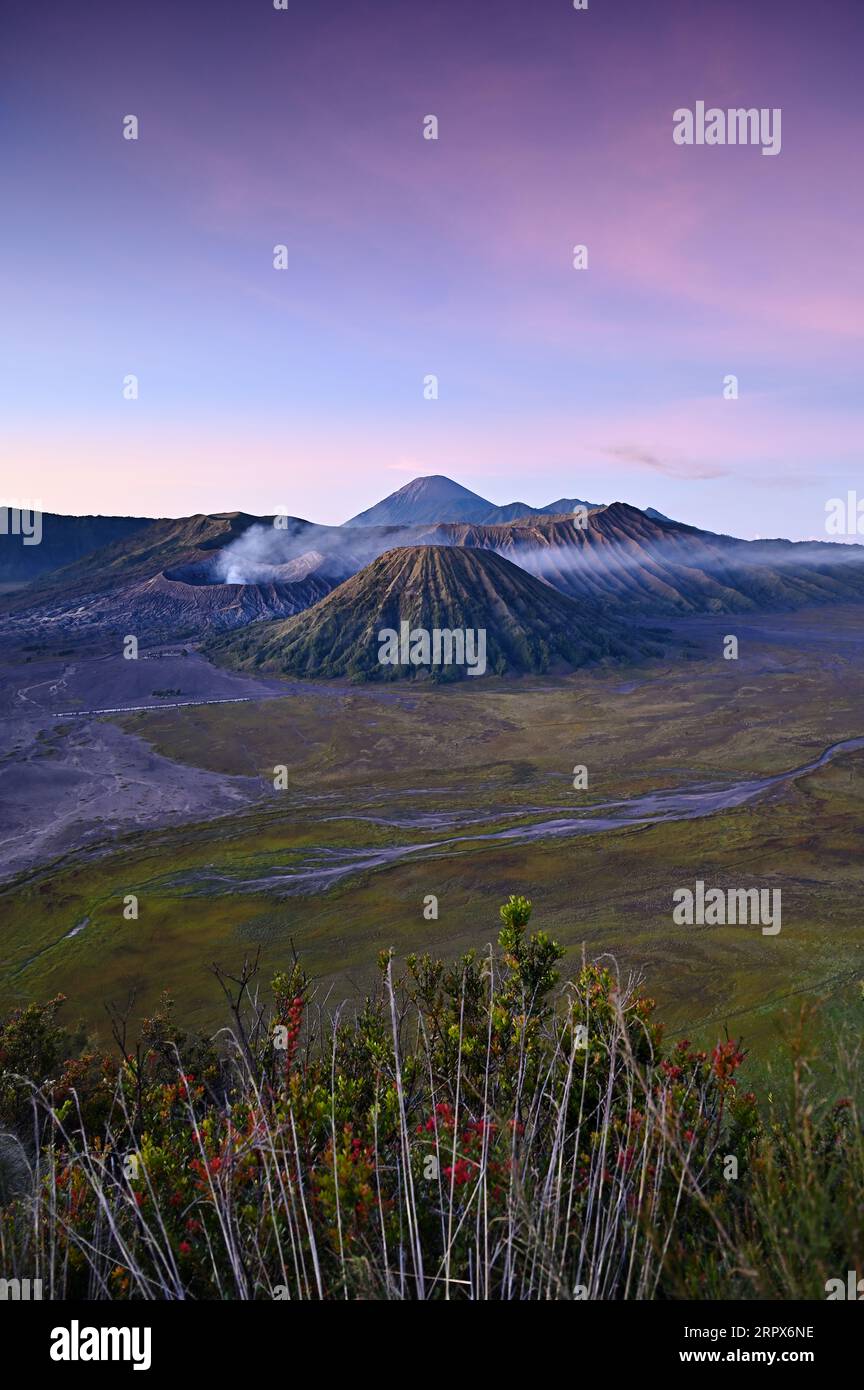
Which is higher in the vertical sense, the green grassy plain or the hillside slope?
the hillside slope

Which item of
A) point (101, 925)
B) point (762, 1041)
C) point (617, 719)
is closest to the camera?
point (762, 1041)

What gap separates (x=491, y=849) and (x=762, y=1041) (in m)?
15.3

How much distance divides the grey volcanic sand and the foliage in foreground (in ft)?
85.7

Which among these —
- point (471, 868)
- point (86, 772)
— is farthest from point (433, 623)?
point (471, 868)

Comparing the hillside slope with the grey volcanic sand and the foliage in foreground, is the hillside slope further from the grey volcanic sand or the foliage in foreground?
the foliage in foreground

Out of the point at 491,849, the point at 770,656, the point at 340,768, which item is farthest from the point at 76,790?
the point at 770,656

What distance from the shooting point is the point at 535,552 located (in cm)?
14112

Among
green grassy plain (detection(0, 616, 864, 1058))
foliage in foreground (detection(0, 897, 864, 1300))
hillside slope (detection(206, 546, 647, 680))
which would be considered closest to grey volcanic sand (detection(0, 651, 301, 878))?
green grassy plain (detection(0, 616, 864, 1058))

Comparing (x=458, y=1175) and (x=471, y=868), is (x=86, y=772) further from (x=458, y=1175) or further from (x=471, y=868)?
(x=458, y=1175)

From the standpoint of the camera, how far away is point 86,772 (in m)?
42.4

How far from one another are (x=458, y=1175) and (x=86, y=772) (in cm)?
4334

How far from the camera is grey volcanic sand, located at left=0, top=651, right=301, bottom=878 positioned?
34.3m
